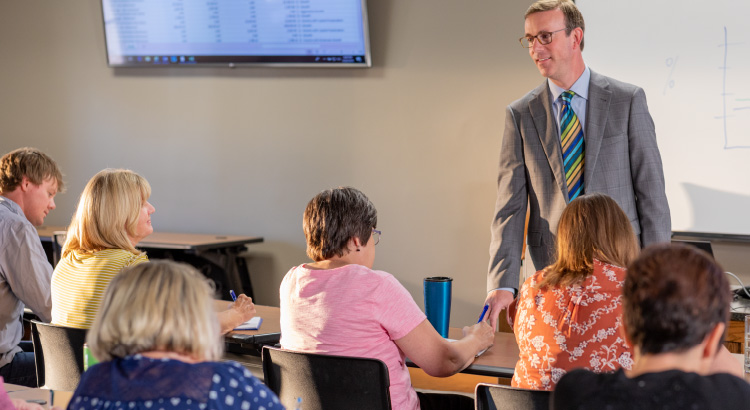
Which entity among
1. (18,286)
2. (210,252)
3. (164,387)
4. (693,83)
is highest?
(693,83)

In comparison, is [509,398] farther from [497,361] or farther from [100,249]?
[100,249]

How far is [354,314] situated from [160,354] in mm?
782

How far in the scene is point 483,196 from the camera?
4406 millimetres

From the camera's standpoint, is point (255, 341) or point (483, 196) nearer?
point (255, 341)

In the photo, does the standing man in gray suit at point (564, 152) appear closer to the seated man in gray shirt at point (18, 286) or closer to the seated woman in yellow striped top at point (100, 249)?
the seated woman in yellow striped top at point (100, 249)

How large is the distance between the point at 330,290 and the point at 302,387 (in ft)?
0.85

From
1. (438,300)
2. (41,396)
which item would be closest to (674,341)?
(438,300)

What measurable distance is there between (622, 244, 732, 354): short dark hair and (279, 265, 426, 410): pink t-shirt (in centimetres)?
86

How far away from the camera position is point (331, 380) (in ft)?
6.19

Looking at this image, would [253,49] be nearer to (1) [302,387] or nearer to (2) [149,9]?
(2) [149,9]

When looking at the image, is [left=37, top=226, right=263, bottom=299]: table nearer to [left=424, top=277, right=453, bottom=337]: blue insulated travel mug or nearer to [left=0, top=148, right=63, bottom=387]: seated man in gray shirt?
[left=0, top=148, right=63, bottom=387]: seated man in gray shirt

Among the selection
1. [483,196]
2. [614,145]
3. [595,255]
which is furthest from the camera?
[483,196]

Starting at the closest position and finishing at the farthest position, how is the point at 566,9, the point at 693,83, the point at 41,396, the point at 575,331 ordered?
the point at 575,331 → the point at 41,396 → the point at 566,9 → the point at 693,83

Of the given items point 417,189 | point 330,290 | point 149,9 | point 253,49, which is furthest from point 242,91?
point 330,290
